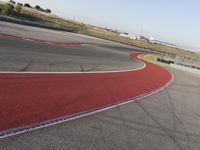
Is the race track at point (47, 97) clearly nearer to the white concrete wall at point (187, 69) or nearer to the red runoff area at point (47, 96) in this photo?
the red runoff area at point (47, 96)

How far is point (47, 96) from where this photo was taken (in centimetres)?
877

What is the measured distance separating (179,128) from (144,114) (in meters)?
1.25

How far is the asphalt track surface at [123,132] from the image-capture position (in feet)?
17.9

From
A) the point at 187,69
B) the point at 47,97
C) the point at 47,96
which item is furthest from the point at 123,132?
the point at 187,69

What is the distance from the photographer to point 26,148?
494cm

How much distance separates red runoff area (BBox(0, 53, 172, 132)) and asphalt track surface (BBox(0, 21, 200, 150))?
1.75ft

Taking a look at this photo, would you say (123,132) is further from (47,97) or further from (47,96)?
(47,96)

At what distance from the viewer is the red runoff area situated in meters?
6.55

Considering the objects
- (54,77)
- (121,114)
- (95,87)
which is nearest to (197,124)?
(121,114)

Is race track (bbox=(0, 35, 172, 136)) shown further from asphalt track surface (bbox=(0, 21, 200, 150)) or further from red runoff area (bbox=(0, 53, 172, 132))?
asphalt track surface (bbox=(0, 21, 200, 150))

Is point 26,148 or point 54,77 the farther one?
point 54,77

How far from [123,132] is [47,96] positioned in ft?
9.63

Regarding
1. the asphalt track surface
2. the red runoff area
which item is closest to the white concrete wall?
the red runoff area

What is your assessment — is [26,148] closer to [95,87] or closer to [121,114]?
[121,114]
